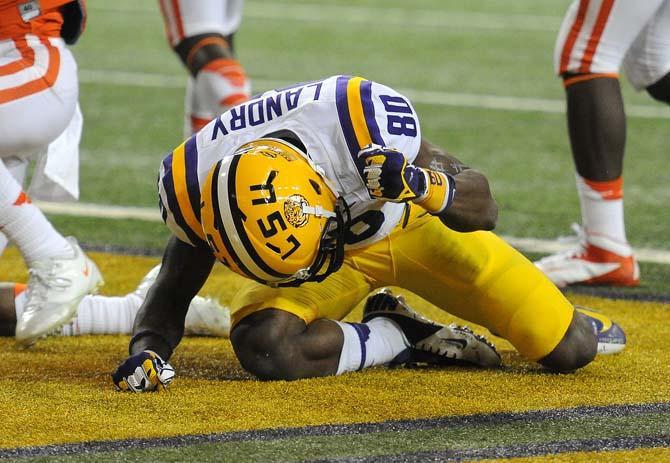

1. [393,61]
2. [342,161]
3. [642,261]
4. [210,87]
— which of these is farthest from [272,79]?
[342,161]

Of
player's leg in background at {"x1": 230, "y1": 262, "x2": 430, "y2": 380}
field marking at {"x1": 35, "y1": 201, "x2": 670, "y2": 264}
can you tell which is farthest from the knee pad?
player's leg in background at {"x1": 230, "y1": 262, "x2": 430, "y2": 380}

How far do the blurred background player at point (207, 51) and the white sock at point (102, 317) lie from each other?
1324 millimetres

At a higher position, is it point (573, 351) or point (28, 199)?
point (28, 199)

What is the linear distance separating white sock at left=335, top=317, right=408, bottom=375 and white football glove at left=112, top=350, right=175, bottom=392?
44 cm

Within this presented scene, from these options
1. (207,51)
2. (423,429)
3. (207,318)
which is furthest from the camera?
(207,51)

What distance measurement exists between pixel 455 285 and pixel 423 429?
0.65m

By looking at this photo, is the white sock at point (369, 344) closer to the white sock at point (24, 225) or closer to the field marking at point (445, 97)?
the white sock at point (24, 225)

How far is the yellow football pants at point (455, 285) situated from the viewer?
128 inches

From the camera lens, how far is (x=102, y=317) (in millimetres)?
3646

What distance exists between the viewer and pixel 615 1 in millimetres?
4066

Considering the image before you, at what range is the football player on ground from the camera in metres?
2.77

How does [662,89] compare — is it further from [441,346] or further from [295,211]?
[295,211]

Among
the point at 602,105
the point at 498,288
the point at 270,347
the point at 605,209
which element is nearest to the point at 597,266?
the point at 605,209

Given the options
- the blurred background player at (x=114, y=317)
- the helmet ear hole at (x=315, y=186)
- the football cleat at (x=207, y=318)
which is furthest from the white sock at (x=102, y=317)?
the helmet ear hole at (x=315, y=186)
